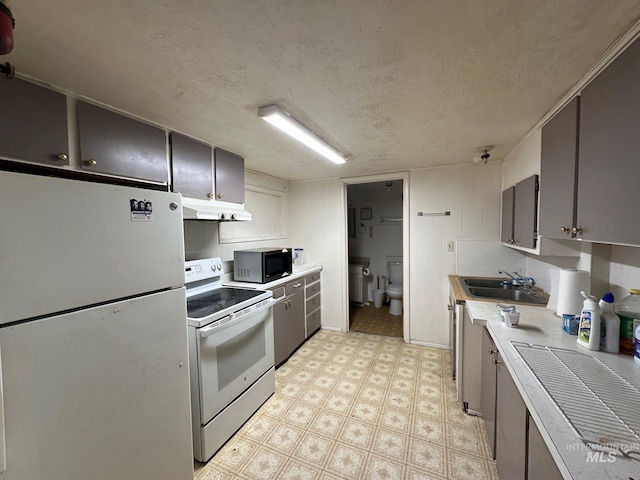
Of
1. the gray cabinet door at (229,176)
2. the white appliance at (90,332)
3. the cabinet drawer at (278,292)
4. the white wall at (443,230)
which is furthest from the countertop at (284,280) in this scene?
the white wall at (443,230)

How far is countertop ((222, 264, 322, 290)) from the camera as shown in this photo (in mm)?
2418

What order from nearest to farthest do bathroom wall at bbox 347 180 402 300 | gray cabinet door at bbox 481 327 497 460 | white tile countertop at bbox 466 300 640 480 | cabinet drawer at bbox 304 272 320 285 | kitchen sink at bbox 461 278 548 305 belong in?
white tile countertop at bbox 466 300 640 480 < gray cabinet door at bbox 481 327 497 460 < kitchen sink at bbox 461 278 548 305 < cabinet drawer at bbox 304 272 320 285 < bathroom wall at bbox 347 180 402 300

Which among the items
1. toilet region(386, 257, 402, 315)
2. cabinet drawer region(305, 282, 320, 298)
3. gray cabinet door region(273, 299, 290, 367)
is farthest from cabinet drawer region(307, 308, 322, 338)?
toilet region(386, 257, 402, 315)

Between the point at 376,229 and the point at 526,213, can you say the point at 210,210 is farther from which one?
the point at 376,229

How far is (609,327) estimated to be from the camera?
1150mm

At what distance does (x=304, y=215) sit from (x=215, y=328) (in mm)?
2318

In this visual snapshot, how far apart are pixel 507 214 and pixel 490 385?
161 centimetres

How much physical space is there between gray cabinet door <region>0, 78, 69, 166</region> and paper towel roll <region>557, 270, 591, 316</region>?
9.10 ft

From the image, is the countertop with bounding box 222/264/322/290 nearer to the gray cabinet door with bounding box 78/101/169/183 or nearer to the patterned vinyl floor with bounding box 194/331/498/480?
the patterned vinyl floor with bounding box 194/331/498/480

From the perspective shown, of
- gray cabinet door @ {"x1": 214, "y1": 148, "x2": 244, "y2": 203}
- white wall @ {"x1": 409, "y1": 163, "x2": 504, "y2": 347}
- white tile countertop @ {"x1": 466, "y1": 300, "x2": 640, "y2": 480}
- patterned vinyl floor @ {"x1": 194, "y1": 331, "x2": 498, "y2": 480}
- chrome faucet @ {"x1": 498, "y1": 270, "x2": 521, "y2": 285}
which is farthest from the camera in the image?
white wall @ {"x1": 409, "y1": 163, "x2": 504, "y2": 347}

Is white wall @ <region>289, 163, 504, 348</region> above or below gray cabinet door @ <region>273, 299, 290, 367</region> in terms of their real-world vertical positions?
above

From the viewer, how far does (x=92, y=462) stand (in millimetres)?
964

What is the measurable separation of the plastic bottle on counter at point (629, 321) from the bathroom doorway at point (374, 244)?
3191 millimetres

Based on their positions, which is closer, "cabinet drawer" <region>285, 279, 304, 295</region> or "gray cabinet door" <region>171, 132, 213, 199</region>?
"gray cabinet door" <region>171, 132, 213, 199</region>
